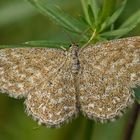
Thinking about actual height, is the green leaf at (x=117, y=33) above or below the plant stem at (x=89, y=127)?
above

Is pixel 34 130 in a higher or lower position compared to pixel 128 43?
lower

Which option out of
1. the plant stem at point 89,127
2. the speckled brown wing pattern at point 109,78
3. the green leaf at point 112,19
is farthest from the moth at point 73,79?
the plant stem at point 89,127

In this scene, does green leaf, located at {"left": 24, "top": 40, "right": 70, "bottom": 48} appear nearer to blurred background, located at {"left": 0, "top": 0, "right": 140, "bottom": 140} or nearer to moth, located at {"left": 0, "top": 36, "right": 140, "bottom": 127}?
moth, located at {"left": 0, "top": 36, "right": 140, "bottom": 127}

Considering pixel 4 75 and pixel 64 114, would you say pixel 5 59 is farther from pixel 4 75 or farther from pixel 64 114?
pixel 64 114

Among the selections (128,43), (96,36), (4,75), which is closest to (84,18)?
(96,36)

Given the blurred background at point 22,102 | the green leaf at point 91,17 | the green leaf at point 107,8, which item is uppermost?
the green leaf at point 107,8

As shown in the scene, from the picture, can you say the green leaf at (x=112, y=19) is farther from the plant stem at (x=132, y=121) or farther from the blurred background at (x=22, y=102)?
the blurred background at (x=22, y=102)

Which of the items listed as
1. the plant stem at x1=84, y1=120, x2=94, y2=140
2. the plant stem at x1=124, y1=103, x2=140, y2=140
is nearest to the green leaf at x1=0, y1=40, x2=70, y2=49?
Answer: the plant stem at x1=84, y1=120, x2=94, y2=140
